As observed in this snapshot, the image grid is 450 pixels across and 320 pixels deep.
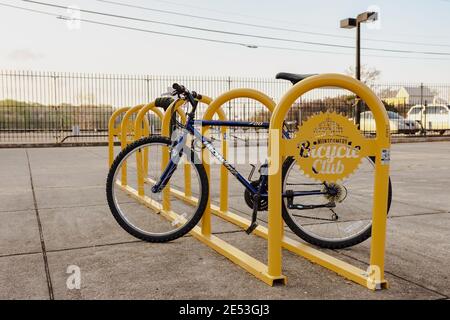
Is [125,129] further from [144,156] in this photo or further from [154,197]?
[154,197]

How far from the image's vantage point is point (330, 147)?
2.82 m

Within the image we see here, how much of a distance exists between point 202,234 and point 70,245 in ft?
3.27

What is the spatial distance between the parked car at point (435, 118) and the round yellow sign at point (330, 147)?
21.4 m

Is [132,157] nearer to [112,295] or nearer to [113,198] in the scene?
[113,198]

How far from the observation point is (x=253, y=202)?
341cm

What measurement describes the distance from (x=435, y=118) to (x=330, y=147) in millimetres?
22697

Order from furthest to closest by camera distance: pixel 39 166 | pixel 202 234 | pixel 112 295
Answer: pixel 39 166 < pixel 202 234 < pixel 112 295

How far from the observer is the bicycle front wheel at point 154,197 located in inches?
138

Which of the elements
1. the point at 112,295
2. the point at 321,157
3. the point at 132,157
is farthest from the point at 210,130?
the point at 112,295

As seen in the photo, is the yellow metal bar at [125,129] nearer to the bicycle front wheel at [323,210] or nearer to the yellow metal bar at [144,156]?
the yellow metal bar at [144,156]

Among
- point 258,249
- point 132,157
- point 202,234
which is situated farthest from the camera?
point 132,157

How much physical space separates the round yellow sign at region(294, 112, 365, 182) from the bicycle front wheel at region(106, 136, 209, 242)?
950mm

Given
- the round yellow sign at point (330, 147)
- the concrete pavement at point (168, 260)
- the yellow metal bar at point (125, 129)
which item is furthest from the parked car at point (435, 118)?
the round yellow sign at point (330, 147)

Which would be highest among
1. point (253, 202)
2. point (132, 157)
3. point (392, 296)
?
point (132, 157)
